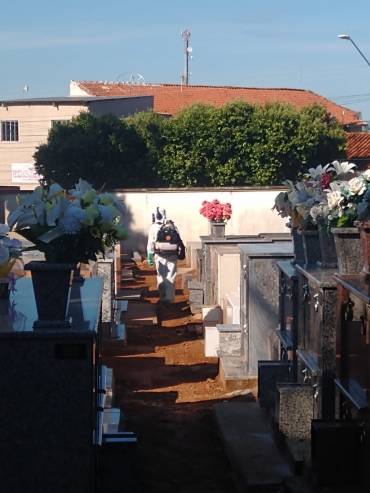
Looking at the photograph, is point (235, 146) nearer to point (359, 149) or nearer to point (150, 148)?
point (150, 148)

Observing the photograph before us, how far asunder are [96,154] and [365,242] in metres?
26.5

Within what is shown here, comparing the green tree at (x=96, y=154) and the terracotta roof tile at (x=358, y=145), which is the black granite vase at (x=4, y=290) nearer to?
the green tree at (x=96, y=154)

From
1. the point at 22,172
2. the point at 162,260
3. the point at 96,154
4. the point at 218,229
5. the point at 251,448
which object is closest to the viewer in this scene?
the point at 251,448

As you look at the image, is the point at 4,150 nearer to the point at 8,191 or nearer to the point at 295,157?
the point at 8,191

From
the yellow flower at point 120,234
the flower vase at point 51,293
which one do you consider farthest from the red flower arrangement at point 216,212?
the flower vase at point 51,293

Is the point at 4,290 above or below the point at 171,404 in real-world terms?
above

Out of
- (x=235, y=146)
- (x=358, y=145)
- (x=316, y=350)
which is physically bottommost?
(x=316, y=350)

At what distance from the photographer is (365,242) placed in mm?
4812

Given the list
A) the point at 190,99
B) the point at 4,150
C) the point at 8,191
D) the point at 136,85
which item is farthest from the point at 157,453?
the point at 136,85

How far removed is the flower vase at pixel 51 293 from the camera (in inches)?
157

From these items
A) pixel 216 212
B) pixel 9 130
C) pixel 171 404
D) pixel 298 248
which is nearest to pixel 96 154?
pixel 9 130

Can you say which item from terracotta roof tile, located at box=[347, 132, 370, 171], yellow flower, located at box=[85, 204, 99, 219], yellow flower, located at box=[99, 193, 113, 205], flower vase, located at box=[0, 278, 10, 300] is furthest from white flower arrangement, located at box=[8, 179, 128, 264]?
terracotta roof tile, located at box=[347, 132, 370, 171]

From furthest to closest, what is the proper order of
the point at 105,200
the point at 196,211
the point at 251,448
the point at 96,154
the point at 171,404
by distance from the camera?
the point at 96,154 < the point at 196,211 < the point at 171,404 < the point at 251,448 < the point at 105,200

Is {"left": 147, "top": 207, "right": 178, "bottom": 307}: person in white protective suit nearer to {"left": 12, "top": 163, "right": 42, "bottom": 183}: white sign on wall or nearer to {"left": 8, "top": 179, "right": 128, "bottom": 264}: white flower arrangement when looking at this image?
{"left": 8, "top": 179, "right": 128, "bottom": 264}: white flower arrangement
